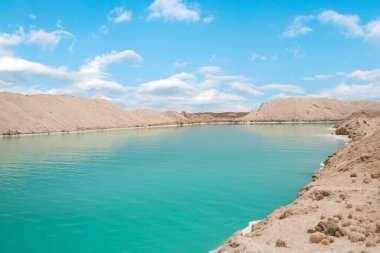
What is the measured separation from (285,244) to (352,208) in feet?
Result: 14.9

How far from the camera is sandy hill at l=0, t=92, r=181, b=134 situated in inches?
3767

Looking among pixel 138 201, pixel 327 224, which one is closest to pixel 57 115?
pixel 138 201

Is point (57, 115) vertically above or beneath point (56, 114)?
beneath

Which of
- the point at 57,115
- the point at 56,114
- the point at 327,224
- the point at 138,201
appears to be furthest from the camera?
the point at 56,114

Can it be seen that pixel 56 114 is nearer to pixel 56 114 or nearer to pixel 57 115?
pixel 56 114

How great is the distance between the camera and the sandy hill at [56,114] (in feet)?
314

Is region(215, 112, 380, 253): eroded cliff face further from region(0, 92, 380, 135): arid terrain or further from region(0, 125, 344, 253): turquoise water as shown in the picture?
region(0, 92, 380, 135): arid terrain

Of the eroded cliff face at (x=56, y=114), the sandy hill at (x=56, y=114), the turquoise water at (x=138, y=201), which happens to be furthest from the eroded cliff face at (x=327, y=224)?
the sandy hill at (x=56, y=114)

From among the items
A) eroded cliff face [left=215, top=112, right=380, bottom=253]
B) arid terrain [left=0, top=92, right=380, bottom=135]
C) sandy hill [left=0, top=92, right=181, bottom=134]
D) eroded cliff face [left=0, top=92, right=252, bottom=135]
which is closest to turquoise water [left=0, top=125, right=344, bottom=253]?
eroded cliff face [left=215, top=112, right=380, bottom=253]

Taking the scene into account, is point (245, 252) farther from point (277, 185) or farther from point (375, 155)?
point (277, 185)

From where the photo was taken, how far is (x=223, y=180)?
2711 centimetres

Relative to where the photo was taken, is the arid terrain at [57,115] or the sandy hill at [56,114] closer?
the arid terrain at [57,115]

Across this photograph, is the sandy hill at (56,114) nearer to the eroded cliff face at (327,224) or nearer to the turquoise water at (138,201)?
the turquoise water at (138,201)

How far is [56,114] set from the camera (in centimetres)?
11631
